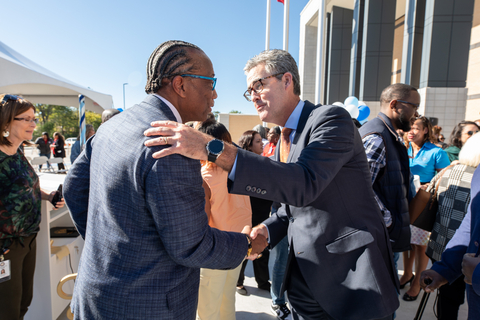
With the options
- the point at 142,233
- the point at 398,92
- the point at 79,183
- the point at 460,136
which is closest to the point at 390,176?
the point at 398,92

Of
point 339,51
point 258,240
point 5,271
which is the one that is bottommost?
point 5,271

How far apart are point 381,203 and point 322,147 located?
1.36 meters

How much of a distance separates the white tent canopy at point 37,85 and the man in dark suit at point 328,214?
8.56 m

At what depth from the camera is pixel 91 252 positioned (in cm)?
124

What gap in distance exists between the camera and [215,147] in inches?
45.1

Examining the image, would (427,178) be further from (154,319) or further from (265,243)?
(154,319)

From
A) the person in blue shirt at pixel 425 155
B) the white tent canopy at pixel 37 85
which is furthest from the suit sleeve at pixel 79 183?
the white tent canopy at pixel 37 85

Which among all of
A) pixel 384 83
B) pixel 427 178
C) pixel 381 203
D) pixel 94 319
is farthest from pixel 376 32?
pixel 94 319

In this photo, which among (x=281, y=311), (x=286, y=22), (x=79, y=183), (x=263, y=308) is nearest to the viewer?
(x=79, y=183)

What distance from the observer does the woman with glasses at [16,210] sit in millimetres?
2145

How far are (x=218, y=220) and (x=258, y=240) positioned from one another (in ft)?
2.79

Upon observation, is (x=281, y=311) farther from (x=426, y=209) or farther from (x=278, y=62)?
(x=278, y=62)

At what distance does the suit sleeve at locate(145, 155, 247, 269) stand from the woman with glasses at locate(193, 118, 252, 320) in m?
1.21

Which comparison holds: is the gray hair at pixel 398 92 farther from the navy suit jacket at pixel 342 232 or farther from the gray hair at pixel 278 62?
the navy suit jacket at pixel 342 232
